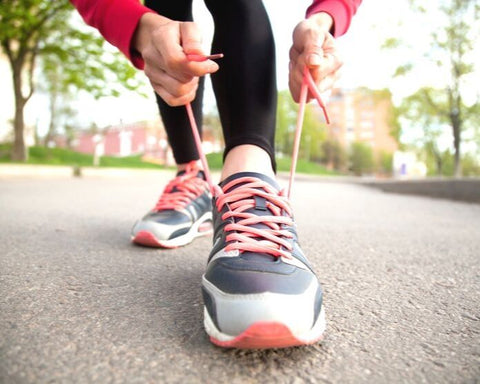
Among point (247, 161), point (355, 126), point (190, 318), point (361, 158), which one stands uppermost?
point (355, 126)

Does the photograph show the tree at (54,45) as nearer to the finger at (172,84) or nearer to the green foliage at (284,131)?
the green foliage at (284,131)

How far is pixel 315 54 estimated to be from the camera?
73 cm

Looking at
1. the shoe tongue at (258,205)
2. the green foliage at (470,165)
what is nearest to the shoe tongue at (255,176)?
the shoe tongue at (258,205)

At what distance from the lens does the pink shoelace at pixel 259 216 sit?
2.12ft

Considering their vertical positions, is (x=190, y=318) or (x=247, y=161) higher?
(x=247, y=161)

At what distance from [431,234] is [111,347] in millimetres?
1501

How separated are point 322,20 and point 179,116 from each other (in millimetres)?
586

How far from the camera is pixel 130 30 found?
2.57 feet

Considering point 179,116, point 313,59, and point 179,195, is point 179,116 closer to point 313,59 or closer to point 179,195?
point 179,195

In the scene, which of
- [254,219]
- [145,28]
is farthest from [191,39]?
[254,219]

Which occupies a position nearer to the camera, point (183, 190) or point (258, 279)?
→ point (258, 279)

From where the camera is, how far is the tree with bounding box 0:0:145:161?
5717 mm

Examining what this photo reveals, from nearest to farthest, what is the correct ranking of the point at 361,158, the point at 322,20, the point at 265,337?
the point at 265,337 < the point at 322,20 < the point at 361,158

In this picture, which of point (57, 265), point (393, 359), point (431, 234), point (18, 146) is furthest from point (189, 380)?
point (18, 146)
